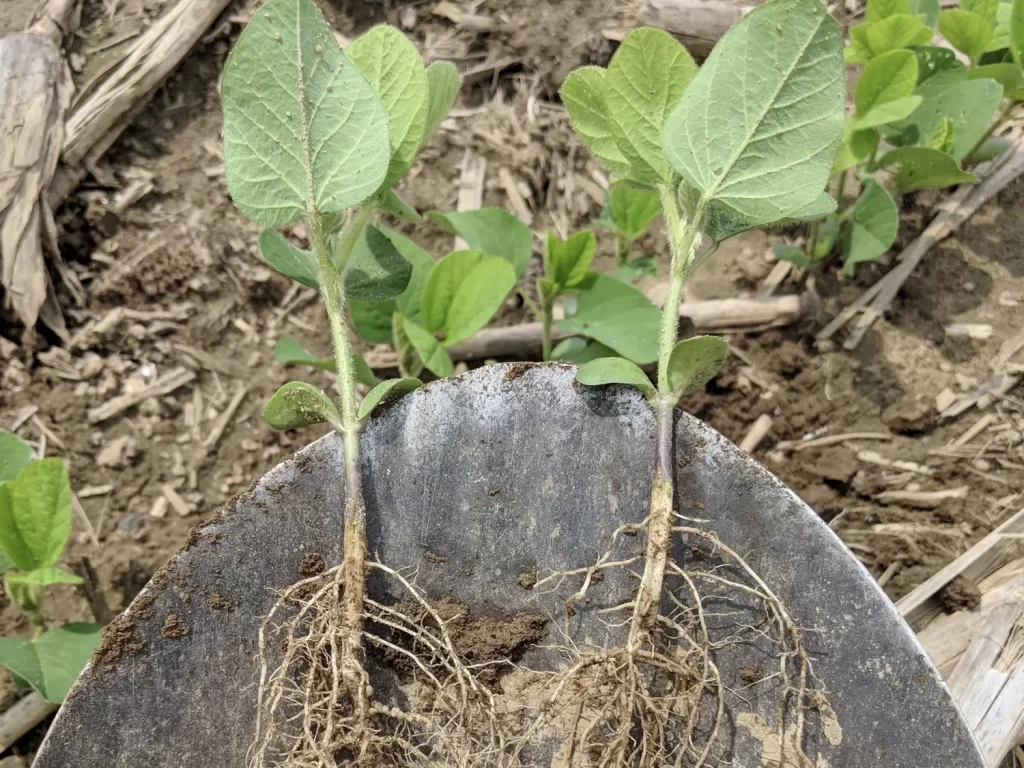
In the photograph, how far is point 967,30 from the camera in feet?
4.78

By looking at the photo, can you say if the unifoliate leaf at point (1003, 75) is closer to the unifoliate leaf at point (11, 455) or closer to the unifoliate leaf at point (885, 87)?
the unifoliate leaf at point (885, 87)

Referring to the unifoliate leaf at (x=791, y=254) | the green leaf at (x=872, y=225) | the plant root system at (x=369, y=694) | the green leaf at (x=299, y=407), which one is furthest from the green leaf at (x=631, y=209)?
the plant root system at (x=369, y=694)

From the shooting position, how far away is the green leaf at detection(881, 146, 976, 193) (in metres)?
1.32

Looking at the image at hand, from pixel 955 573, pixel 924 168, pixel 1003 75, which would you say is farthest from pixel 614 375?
pixel 1003 75

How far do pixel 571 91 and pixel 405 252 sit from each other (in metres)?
0.45

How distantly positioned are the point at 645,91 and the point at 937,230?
0.91 meters

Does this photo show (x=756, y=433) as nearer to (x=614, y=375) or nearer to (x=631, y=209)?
(x=631, y=209)

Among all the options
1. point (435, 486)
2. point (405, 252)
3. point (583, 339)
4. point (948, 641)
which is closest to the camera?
point (435, 486)

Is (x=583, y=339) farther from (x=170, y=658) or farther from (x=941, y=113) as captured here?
(x=170, y=658)

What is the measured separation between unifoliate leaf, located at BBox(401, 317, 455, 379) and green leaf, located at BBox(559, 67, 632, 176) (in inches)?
14.7

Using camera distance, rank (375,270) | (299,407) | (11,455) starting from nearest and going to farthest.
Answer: (299,407) < (375,270) < (11,455)

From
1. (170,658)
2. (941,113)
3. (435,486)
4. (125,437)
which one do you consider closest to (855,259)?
(941,113)

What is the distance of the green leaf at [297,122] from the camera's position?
34.8 inches

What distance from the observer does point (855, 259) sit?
1412 millimetres
